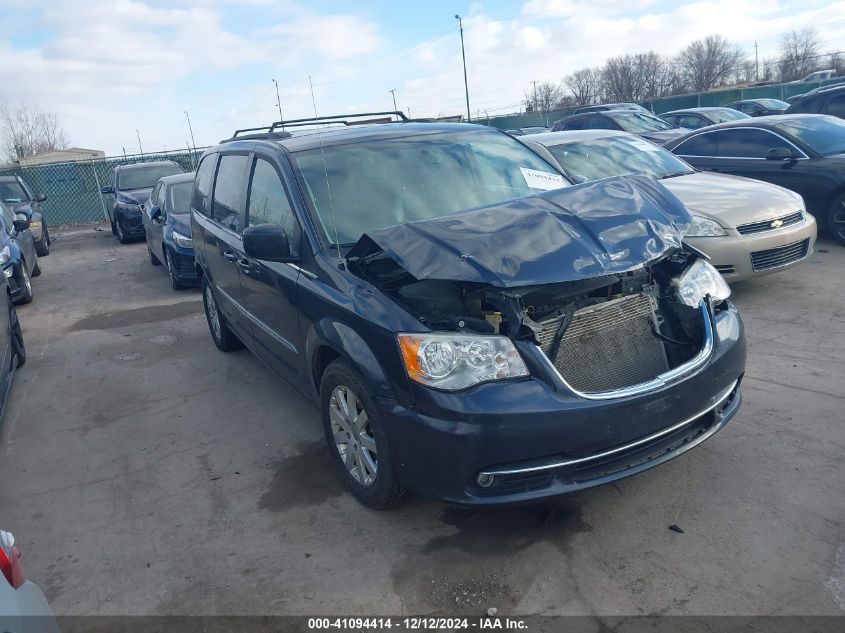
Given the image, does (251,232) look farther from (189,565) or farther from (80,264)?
(80,264)

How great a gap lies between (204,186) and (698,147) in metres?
7.06

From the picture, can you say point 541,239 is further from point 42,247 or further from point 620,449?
point 42,247

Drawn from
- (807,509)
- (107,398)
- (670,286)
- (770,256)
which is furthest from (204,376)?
(770,256)

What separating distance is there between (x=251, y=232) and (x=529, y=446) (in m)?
1.94

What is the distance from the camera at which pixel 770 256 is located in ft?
21.7

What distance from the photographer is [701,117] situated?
54.5 ft

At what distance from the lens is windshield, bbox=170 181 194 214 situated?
1025 centimetres

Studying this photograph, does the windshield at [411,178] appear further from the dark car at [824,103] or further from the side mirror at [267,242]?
the dark car at [824,103]

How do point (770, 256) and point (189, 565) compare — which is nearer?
point (189, 565)

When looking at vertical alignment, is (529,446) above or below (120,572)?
above

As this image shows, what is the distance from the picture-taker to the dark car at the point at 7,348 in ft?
17.8

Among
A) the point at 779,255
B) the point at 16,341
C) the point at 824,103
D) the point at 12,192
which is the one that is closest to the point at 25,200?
the point at 12,192

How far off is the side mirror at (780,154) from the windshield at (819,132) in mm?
249

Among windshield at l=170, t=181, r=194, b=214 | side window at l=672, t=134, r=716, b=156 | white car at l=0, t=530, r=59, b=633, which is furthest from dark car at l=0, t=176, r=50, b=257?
white car at l=0, t=530, r=59, b=633
